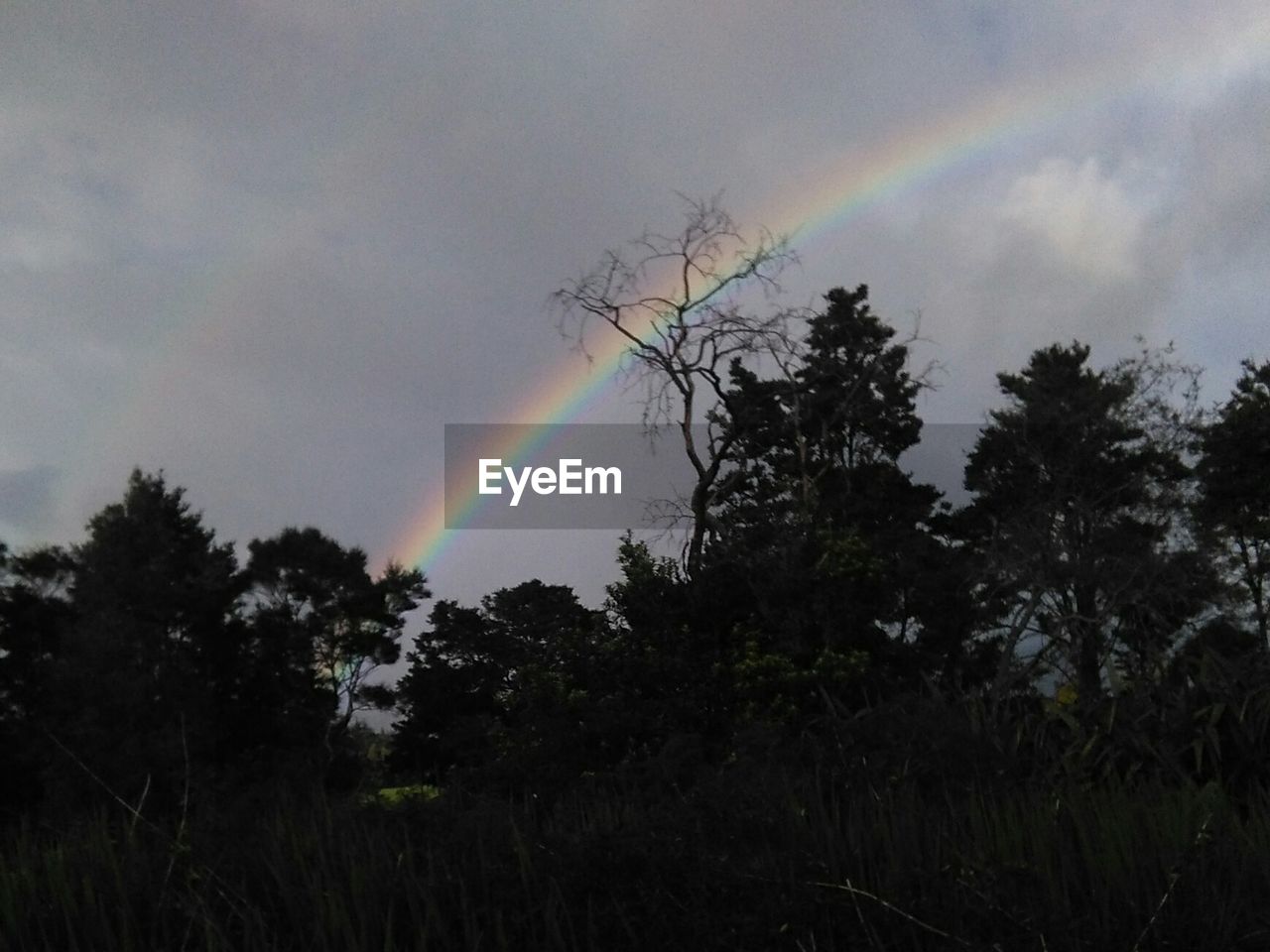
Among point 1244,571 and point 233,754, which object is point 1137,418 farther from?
point 233,754

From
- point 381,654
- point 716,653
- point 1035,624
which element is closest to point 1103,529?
point 1035,624

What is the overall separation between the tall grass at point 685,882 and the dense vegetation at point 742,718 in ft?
0.04

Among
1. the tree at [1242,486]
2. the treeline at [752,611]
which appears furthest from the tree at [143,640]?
the tree at [1242,486]

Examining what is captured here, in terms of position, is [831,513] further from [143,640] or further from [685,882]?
[685,882]

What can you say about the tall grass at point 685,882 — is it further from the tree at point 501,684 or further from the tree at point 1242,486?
the tree at point 1242,486

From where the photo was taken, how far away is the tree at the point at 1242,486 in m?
38.2

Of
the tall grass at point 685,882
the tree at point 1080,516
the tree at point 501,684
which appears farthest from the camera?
the tree at point 1080,516

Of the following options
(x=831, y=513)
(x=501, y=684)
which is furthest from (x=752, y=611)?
(x=831, y=513)

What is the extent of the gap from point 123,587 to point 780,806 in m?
44.2

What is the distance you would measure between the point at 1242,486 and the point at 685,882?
40.5m

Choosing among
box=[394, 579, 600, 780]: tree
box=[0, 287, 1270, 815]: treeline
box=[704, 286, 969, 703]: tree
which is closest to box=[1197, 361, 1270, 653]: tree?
box=[0, 287, 1270, 815]: treeline

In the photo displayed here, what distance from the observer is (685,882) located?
9.55ft

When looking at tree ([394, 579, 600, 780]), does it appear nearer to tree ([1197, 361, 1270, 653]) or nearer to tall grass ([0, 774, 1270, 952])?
tall grass ([0, 774, 1270, 952])

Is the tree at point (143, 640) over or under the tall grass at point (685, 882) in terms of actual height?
over
